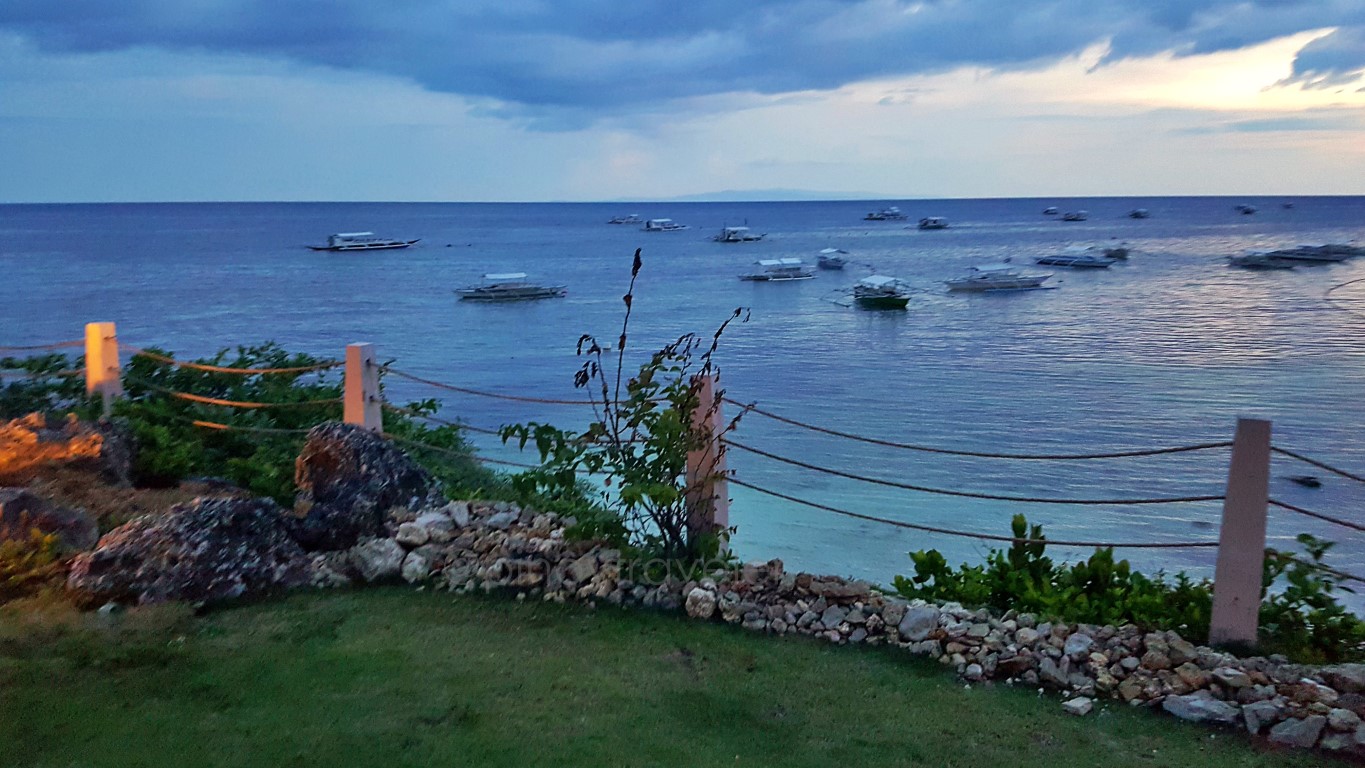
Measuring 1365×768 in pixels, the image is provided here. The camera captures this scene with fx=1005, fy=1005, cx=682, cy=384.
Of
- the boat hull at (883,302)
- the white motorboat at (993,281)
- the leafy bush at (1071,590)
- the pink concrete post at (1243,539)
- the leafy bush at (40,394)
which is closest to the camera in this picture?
the pink concrete post at (1243,539)

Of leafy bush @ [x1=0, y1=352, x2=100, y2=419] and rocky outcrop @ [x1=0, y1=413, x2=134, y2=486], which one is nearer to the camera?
rocky outcrop @ [x1=0, y1=413, x2=134, y2=486]

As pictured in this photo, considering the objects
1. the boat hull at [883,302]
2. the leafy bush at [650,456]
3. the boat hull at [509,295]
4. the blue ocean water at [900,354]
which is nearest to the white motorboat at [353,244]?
the blue ocean water at [900,354]

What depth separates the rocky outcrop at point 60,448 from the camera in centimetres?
661

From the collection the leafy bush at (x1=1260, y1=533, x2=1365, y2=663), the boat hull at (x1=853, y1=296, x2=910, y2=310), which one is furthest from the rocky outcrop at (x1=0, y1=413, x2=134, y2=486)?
the boat hull at (x1=853, y1=296, x2=910, y2=310)

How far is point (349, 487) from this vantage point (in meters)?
6.13

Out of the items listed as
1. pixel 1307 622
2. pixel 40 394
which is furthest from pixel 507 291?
pixel 1307 622

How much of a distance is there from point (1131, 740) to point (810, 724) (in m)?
1.24

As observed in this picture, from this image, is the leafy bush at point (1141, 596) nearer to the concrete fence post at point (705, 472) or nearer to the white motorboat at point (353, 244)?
the concrete fence post at point (705, 472)

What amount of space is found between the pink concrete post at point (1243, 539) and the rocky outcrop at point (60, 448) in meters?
6.81

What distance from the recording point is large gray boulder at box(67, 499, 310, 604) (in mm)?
5078

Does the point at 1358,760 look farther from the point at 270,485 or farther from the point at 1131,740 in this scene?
the point at 270,485

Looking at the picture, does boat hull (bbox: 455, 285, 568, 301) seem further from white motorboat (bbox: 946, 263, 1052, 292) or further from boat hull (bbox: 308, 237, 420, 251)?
boat hull (bbox: 308, 237, 420, 251)

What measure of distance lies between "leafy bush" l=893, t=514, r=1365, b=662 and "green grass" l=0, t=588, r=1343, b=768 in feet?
2.82

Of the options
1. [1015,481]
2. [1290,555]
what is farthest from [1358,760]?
[1015,481]
